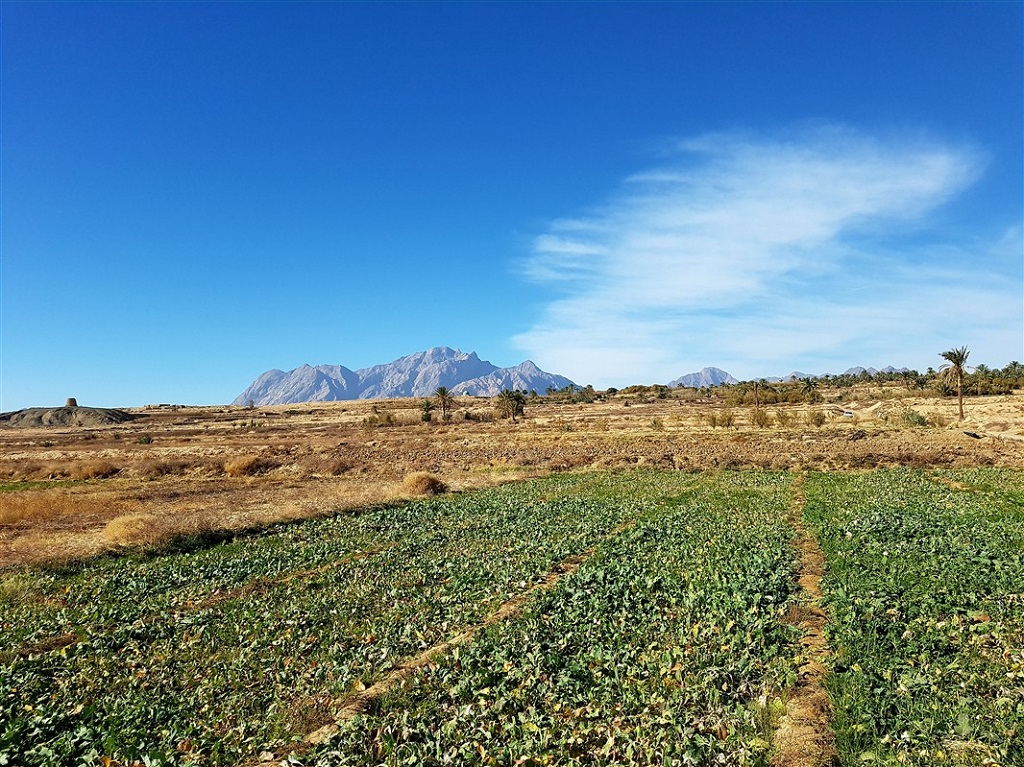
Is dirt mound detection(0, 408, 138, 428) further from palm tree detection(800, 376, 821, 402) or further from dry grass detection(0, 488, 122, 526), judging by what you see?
palm tree detection(800, 376, 821, 402)

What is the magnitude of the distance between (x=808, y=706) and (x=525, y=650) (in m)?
5.41

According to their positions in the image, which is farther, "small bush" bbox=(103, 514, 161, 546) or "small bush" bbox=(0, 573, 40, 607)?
"small bush" bbox=(103, 514, 161, 546)

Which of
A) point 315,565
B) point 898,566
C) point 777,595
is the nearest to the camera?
point 777,595

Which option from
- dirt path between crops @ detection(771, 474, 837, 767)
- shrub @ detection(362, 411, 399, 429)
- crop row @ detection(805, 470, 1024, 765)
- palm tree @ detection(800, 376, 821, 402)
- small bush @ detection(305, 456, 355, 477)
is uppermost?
palm tree @ detection(800, 376, 821, 402)

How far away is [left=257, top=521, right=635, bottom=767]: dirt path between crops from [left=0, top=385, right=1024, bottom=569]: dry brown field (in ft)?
60.7

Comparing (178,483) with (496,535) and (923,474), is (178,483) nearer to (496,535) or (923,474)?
(496,535)

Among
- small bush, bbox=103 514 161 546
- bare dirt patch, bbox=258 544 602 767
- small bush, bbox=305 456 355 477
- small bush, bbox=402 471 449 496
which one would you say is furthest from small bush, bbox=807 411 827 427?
small bush, bbox=103 514 161 546

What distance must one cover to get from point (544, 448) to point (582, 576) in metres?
48.3

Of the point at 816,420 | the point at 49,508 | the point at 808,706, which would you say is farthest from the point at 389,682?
the point at 816,420

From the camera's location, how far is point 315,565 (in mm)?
22156

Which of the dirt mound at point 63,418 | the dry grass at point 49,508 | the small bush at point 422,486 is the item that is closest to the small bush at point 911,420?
the small bush at point 422,486

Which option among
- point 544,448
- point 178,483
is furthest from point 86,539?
point 544,448

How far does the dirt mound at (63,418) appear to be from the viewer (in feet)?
484

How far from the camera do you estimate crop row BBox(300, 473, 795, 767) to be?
878cm
